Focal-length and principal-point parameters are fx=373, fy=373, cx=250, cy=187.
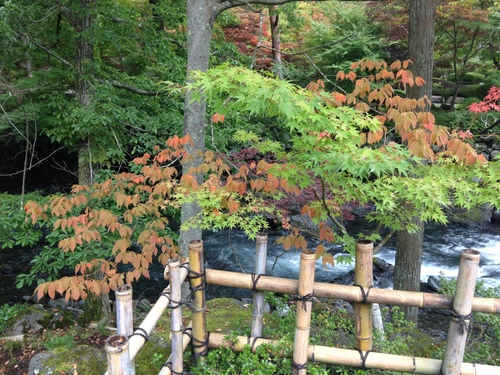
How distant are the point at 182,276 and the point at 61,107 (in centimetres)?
407

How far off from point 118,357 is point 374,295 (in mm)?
1982

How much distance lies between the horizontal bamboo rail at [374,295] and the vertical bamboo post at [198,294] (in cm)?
18

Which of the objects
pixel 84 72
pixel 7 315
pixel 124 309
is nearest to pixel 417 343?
pixel 124 309

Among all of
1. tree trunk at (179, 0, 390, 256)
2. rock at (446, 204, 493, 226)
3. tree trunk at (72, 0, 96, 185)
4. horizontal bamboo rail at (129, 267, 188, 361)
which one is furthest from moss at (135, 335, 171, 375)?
rock at (446, 204, 493, 226)

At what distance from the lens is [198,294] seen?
3.26 meters

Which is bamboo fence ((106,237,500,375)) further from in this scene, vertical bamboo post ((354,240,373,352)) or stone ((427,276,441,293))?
stone ((427,276,441,293))

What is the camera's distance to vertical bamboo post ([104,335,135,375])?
2.13 m

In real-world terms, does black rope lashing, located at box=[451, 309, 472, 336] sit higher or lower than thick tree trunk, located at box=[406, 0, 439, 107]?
lower

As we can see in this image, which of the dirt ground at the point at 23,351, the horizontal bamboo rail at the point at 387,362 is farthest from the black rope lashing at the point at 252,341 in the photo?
the dirt ground at the point at 23,351

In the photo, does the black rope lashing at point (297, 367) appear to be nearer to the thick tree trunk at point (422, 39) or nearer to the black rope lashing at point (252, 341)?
the black rope lashing at point (252, 341)

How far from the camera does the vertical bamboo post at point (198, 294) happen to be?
10.5 feet

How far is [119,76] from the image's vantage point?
6.79 metres

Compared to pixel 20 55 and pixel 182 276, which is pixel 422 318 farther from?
pixel 20 55

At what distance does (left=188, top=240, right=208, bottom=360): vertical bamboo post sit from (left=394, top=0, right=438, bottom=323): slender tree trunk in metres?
3.33
